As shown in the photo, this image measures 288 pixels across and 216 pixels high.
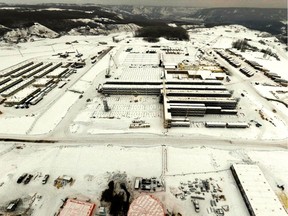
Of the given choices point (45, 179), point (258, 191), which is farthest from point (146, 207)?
point (45, 179)

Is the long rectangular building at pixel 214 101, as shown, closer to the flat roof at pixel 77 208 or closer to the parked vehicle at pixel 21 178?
the flat roof at pixel 77 208

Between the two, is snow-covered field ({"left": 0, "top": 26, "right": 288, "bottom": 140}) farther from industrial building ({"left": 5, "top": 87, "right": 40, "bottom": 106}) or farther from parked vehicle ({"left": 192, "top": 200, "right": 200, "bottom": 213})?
parked vehicle ({"left": 192, "top": 200, "right": 200, "bottom": 213})

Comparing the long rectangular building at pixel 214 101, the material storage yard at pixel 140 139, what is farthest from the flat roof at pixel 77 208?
the long rectangular building at pixel 214 101

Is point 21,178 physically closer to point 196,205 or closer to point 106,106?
point 106,106

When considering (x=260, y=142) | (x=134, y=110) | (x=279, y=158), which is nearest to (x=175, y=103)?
(x=134, y=110)

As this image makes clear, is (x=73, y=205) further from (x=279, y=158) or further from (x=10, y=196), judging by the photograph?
(x=279, y=158)

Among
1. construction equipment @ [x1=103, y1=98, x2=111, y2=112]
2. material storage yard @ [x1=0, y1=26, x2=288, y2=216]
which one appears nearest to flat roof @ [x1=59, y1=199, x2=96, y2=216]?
material storage yard @ [x1=0, y1=26, x2=288, y2=216]
